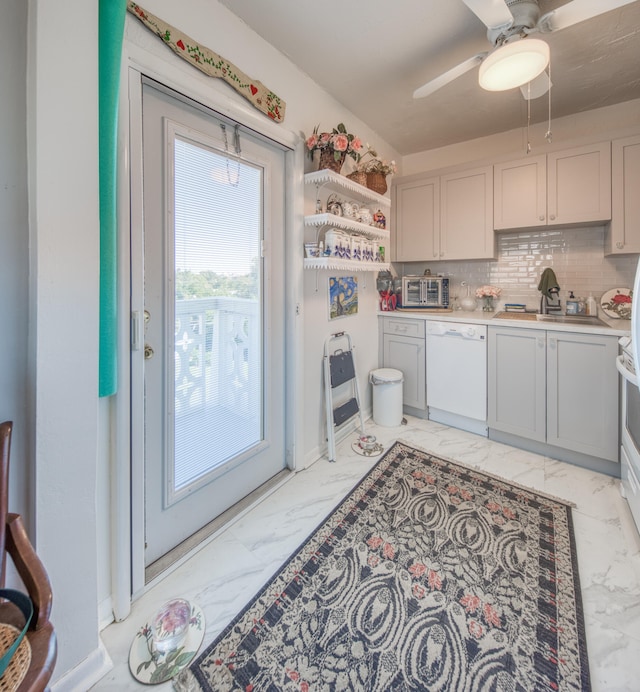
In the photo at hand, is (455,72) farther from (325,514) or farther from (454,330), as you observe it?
(325,514)

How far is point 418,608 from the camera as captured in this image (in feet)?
4.34

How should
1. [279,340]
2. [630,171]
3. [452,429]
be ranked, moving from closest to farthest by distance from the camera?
[279,340] → [630,171] → [452,429]

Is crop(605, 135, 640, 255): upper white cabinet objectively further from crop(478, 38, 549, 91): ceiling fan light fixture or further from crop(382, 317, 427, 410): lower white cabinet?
crop(382, 317, 427, 410): lower white cabinet

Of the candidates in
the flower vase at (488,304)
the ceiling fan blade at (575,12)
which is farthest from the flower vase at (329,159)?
the flower vase at (488,304)

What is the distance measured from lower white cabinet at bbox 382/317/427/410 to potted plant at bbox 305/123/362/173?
150 centimetres

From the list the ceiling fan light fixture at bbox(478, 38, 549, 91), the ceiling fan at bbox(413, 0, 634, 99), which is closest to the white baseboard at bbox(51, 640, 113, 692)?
the ceiling fan at bbox(413, 0, 634, 99)

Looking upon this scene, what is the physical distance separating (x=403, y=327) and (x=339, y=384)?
946 millimetres

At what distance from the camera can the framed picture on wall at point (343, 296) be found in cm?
253

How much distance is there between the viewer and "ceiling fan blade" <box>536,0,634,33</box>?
1.32 m

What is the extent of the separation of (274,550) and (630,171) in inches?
130

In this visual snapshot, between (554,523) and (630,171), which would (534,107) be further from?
(554,523)

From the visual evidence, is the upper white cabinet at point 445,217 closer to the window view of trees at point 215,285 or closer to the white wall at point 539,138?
the white wall at point 539,138

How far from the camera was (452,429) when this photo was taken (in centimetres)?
291

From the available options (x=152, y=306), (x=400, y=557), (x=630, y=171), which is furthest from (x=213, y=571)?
(x=630, y=171)
